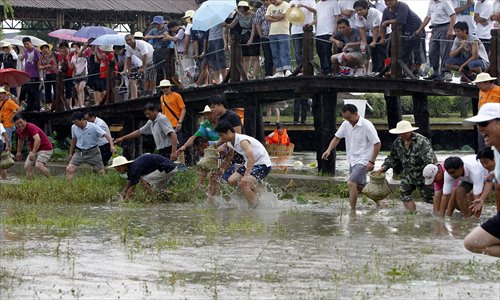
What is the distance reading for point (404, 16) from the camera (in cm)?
1936

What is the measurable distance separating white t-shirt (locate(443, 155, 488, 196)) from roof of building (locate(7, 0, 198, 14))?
21617 mm

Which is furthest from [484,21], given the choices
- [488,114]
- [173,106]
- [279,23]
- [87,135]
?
[488,114]

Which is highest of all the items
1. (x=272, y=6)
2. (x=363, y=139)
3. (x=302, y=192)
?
(x=272, y=6)

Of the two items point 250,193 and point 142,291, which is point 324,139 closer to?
point 250,193

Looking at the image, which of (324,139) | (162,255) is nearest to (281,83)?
(324,139)

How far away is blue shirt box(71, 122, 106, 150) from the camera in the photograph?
2112 centimetres

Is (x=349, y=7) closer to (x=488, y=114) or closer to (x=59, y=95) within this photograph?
(x=59, y=95)

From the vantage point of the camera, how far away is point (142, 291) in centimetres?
1002

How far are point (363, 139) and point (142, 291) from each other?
7.16 m

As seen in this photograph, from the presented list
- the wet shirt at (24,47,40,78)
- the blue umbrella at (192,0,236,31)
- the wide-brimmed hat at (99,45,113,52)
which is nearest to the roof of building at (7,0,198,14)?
the wet shirt at (24,47,40,78)

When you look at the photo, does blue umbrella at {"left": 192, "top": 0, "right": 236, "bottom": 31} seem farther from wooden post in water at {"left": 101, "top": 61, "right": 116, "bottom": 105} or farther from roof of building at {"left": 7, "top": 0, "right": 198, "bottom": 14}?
roof of building at {"left": 7, "top": 0, "right": 198, "bottom": 14}

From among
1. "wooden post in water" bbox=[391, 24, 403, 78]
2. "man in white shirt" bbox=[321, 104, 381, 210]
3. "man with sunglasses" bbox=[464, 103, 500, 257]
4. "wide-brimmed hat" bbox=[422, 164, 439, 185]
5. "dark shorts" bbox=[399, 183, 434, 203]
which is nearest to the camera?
"man with sunglasses" bbox=[464, 103, 500, 257]

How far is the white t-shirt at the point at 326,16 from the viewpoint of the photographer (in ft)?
67.3

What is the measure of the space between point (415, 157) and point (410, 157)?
67 mm
